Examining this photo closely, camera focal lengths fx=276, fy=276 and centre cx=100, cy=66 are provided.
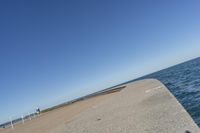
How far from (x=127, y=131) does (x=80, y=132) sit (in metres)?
2.90

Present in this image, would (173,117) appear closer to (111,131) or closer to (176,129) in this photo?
(176,129)

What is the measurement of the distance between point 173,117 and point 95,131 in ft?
9.57

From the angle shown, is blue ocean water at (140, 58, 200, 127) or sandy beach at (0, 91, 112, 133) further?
sandy beach at (0, 91, 112, 133)

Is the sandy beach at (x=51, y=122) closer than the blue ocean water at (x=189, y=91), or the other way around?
the blue ocean water at (x=189, y=91)

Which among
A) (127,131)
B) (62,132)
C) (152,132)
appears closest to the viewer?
(152,132)

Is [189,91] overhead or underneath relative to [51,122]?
underneath

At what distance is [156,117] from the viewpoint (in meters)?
9.37

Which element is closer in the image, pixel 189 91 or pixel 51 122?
pixel 189 91

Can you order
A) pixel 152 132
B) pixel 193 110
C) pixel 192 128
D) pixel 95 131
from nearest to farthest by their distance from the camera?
pixel 192 128, pixel 152 132, pixel 95 131, pixel 193 110

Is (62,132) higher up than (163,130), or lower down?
higher up

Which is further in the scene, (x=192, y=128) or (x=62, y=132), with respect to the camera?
(x=62, y=132)

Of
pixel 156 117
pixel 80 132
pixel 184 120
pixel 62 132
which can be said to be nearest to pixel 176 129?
pixel 184 120

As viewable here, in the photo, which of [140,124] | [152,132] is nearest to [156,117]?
[140,124]

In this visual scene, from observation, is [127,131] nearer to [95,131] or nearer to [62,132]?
[95,131]
